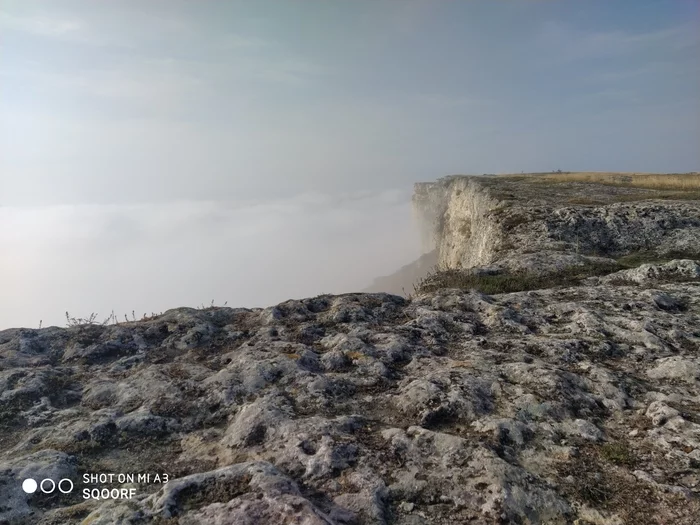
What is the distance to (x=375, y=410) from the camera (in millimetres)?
8938

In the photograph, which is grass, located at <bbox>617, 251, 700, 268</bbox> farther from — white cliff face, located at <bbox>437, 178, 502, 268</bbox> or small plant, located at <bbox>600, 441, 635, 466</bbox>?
small plant, located at <bbox>600, 441, 635, 466</bbox>

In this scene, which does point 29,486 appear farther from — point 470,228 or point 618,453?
point 470,228

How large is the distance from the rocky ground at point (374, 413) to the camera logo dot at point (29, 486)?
0.10 m

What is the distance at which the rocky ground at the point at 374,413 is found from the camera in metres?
6.37

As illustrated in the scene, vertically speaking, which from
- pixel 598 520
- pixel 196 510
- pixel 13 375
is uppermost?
pixel 13 375

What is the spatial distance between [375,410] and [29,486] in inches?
230

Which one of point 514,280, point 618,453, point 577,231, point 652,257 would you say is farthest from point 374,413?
point 577,231

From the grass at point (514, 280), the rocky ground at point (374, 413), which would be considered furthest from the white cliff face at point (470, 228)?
the rocky ground at point (374, 413)

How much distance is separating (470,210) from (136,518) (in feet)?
152

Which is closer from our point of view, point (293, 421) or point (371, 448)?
point (371, 448)

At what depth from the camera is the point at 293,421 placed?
834 centimetres

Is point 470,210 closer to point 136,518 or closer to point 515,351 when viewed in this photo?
point 515,351

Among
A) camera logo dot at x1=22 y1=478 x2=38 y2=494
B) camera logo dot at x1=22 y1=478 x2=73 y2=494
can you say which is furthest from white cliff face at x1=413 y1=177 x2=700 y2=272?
camera logo dot at x1=22 y1=478 x2=38 y2=494

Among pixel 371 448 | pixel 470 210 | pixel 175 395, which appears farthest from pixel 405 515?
pixel 470 210
